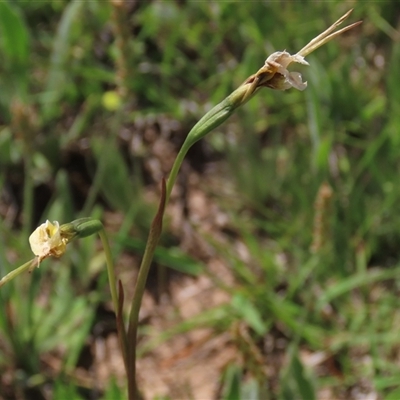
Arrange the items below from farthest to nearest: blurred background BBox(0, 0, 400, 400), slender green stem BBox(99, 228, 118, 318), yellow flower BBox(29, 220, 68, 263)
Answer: blurred background BBox(0, 0, 400, 400) < slender green stem BBox(99, 228, 118, 318) < yellow flower BBox(29, 220, 68, 263)

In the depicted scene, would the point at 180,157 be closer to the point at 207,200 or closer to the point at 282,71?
the point at 282,71

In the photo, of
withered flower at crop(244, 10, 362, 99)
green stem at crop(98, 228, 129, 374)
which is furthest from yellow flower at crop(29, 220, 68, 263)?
withered flower at crop(244, 10, 362, 99)

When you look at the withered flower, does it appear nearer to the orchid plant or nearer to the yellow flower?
the orchid plant

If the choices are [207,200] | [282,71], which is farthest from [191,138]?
[207,200]

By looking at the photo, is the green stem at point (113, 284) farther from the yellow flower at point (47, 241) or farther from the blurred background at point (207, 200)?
the blurred background at point (207, 200)

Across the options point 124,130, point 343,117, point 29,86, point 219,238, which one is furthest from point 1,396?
point 343,117

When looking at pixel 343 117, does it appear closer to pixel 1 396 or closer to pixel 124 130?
pixel 124 130

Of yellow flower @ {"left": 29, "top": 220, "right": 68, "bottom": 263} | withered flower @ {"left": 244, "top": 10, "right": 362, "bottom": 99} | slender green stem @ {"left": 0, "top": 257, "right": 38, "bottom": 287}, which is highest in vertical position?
withered flower @ {"left": 244, "top": 10, "right": 362, "bottom": 99}
